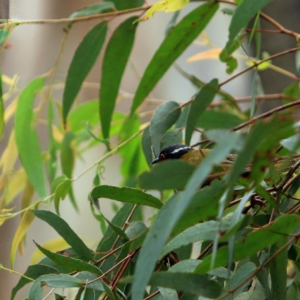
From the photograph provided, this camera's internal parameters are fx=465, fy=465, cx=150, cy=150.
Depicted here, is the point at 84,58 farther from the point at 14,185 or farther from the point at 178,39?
the point at 14,185

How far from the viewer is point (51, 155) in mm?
1034

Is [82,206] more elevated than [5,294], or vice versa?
[5,294]

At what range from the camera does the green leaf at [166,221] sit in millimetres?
293

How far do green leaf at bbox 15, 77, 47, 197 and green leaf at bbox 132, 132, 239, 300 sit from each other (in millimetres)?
578

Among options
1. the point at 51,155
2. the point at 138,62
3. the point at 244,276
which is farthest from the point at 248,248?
the point at 138,62

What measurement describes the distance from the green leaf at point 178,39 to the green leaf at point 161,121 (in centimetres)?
7

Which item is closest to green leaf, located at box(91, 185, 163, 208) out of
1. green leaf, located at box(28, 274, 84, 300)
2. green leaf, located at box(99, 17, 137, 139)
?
green leaf, located at box(28, 274, 84, 300)

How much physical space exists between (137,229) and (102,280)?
10 cm

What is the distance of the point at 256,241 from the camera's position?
409 millimetres

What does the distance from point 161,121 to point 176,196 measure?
1.24ft

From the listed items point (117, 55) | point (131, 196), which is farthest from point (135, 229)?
point (117, 55)

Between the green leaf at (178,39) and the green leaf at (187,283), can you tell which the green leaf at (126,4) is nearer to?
the green leaf at (178,39)

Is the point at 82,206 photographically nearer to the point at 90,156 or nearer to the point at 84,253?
the point at 90,156

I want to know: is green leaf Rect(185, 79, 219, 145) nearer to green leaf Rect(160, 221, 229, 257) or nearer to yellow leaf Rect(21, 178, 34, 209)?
green leaf Rect(160, 221, 229, 257)
